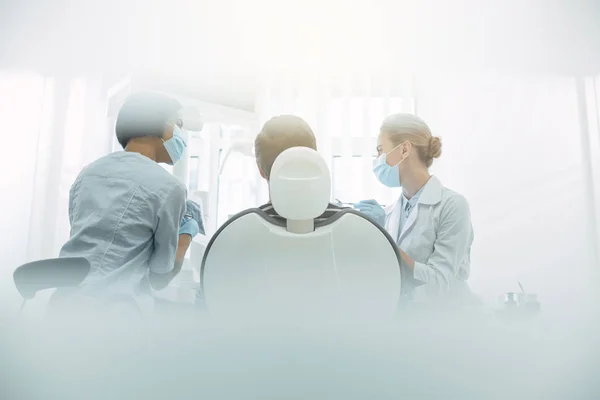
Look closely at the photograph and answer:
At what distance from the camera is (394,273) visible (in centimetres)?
89

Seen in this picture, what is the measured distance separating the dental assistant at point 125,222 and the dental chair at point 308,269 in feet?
1.55

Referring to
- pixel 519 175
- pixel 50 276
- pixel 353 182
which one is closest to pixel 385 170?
pixel 519 175

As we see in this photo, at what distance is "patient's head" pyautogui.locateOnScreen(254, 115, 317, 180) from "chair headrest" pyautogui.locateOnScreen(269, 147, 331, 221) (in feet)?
0.95

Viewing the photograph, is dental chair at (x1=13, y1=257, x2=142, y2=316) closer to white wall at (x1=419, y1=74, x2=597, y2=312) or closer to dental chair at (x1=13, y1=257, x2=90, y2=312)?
dental chair at (x1=13, y1=257, x2=90, y2=312)

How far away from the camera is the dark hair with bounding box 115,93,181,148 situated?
4.72 feet

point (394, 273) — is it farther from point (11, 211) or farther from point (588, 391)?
point (11, 211)

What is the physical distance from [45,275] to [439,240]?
113cm

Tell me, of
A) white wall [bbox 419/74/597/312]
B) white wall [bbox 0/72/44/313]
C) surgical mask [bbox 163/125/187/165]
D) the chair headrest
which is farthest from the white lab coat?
white wall [bbox 0/72/44/313]

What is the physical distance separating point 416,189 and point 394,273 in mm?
873

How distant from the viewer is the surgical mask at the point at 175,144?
4.92 ft

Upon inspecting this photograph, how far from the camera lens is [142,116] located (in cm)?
146

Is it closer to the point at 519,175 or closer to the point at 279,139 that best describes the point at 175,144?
the point at 279,139

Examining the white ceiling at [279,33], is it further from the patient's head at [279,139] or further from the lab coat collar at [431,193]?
the lab coat collar at [431,193]

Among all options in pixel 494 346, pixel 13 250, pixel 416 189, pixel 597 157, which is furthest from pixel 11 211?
pixel 597 157
